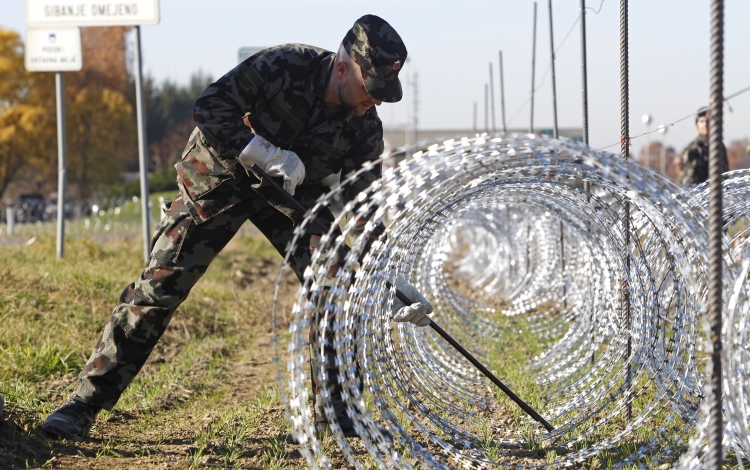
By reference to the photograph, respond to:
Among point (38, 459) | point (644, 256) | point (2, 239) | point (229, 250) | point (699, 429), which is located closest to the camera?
point (699, 429)

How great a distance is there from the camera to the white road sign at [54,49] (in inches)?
467

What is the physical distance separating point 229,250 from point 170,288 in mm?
12102

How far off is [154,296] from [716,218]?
2676 mm

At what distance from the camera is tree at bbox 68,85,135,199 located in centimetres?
4056

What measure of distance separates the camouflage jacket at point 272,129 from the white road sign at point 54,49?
811 cm

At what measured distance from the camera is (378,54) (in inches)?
162

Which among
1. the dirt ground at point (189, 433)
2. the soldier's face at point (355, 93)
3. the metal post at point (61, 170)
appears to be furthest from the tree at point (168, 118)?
the soldier's face at point (355, 93)

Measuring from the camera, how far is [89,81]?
49.1 meters

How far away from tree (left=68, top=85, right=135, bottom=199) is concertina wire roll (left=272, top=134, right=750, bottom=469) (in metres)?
37.6

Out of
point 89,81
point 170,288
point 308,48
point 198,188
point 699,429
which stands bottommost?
point 699,429

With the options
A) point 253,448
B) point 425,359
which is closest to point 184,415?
point 253,448

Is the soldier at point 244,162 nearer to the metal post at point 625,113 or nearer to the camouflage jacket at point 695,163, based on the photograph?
the metal post at point 625,113

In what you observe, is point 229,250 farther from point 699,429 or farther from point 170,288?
point 699,429

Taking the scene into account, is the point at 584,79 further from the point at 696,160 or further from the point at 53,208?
the point at 53,208
